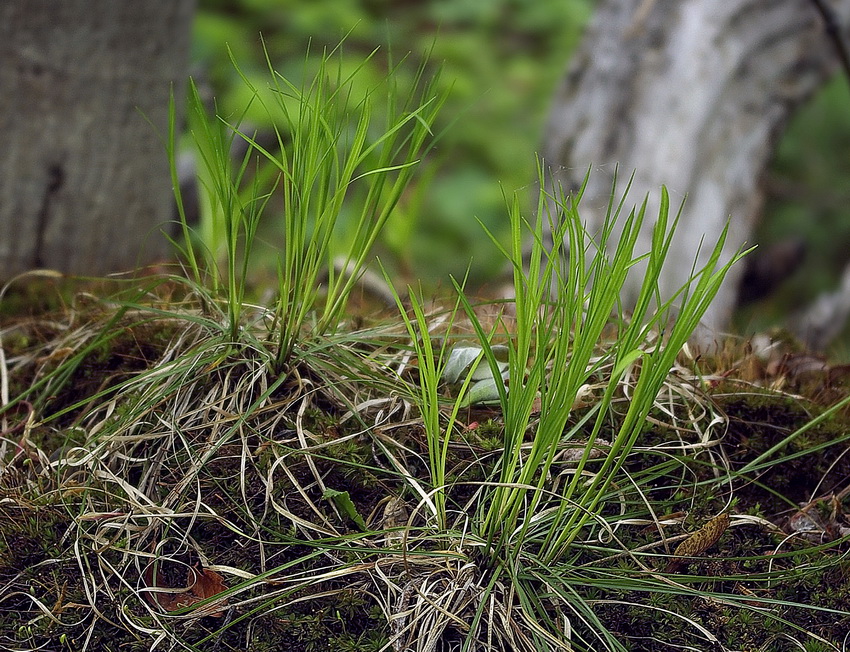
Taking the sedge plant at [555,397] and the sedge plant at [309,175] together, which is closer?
the sedge plant at [555,397]

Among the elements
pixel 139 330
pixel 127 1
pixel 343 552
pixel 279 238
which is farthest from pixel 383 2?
pixel 343 552

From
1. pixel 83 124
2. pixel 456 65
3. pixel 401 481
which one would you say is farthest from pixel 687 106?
pixel 456 65

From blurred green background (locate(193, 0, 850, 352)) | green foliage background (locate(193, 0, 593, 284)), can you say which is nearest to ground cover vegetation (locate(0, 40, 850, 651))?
blurred green background (locate(193, 0, 850, 352))

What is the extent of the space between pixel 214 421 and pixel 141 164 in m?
1.23

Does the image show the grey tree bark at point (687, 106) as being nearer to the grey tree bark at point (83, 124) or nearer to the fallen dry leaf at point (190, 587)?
the grey tree bark at point (83, 124)

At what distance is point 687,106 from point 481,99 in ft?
8.56

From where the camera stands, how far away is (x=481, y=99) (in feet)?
17.1

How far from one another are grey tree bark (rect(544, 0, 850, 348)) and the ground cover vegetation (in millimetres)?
1559

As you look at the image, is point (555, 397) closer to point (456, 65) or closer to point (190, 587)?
point (190, 587)

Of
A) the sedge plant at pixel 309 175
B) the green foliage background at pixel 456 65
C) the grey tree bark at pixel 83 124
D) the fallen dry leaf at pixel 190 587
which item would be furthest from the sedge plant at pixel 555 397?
the green foliage background at pixel 456 65

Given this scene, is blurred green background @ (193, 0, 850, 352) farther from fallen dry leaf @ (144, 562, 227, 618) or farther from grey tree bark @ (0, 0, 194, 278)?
fallen dry leaf @ (144, 562, 227, 618)

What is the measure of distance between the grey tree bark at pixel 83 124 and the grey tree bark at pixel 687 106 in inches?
55.6

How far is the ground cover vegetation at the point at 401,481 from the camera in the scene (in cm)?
97

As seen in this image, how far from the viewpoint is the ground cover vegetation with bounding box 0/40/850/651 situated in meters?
0.97
